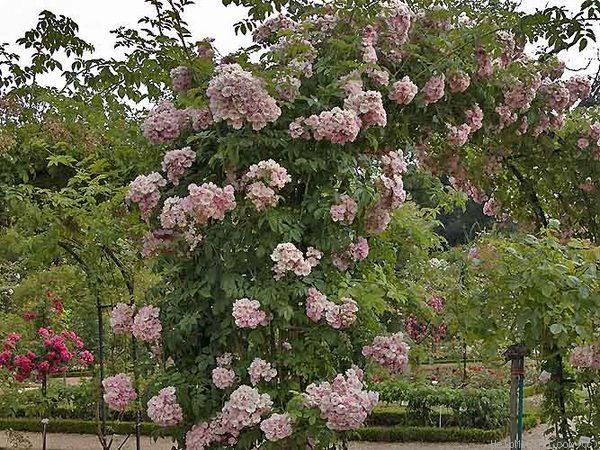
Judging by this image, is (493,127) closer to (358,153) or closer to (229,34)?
(358,153)

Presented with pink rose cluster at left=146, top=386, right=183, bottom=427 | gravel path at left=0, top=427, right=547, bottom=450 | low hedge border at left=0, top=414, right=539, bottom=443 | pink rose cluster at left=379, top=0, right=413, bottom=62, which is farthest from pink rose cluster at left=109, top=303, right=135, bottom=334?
low hedge border at left=0, top=414, right=539, bottom=443

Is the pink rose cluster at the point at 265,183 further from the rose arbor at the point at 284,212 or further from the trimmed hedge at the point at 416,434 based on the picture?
the trimmed hedge at the point at 416,434

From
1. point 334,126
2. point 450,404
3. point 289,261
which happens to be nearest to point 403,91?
point 334,126

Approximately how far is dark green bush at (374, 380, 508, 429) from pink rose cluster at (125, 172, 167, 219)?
19.6ft

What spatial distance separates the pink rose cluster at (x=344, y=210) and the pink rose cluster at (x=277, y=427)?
1.97 feet

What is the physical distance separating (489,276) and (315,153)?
73 cm

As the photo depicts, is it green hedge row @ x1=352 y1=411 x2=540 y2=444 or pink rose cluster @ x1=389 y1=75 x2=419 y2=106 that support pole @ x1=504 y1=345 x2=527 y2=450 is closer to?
pink rose cluster @ x1=389 y1=75 x2=419 y2=106

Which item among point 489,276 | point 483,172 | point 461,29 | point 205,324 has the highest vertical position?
point 461,29

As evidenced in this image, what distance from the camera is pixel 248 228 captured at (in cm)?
248

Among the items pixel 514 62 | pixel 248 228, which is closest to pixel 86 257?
pixel 248 228

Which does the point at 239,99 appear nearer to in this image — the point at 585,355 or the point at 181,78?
the point at 181,78

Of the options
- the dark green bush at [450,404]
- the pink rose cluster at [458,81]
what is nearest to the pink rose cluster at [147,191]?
the pink rose cluster at [458,81]

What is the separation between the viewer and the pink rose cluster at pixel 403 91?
2674 millimetres

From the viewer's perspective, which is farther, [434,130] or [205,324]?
[434,130]
